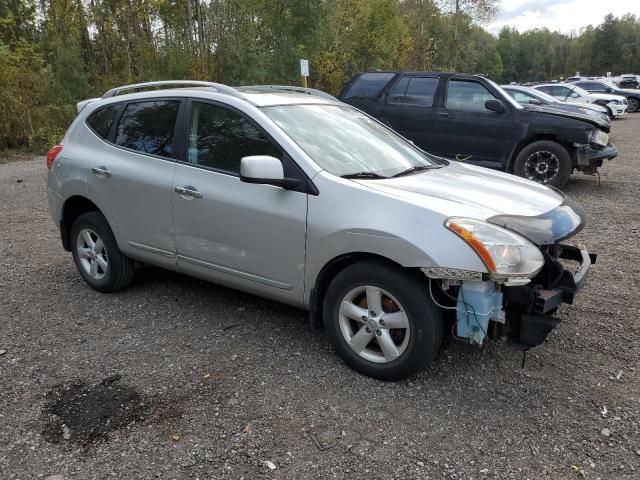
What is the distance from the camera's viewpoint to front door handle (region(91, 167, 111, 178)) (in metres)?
4.30

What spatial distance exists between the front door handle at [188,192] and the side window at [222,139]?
0.19 metres

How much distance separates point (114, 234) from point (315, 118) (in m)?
1.91

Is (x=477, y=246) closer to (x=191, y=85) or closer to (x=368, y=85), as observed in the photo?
(x=191, y=85)

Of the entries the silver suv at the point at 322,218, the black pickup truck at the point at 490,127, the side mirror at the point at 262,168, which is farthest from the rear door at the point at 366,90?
the side mirror at the point at 262,168

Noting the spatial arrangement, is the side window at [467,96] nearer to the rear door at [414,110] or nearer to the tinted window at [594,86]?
the rear door at [414,110]

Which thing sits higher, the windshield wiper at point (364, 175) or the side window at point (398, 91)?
the side window at point (398, 91)

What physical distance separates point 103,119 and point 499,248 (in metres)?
3.44

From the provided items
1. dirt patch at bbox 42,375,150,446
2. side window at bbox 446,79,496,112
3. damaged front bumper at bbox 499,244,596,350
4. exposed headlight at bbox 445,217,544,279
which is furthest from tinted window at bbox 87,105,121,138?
side window at bbox 446,79,496,112

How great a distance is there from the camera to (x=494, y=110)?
27.9ft

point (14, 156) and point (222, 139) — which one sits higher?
point (222, 139)

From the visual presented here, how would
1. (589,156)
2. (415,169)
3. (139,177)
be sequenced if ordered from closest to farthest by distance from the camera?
(415,169) < (139,177) < (589,156)

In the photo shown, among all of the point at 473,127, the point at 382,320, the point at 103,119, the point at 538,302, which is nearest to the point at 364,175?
the point at 382,320

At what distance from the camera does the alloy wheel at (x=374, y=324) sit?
3088 mm

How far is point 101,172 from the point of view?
14.2ft
